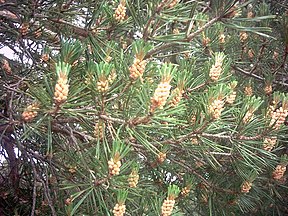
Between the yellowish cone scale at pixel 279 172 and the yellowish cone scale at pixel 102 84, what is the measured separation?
2.47 ft

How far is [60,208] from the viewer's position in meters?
1.26

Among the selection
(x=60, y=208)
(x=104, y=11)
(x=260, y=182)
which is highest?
(x=104, y=11)

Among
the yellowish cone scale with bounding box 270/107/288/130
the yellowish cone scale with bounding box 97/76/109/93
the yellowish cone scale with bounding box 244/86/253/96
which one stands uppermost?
the yellowish cone scale with bounding box 97/76/109/93

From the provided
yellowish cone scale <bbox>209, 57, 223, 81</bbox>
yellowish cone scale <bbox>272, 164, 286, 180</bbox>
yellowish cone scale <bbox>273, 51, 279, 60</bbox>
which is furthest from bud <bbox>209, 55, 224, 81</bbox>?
yellowish cone scale <bbox>273, 51, 279, 60</bbox>

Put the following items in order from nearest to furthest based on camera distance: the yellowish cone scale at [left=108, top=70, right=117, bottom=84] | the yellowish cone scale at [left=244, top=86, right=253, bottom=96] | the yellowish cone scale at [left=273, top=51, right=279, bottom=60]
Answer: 1. the yellowish cone scale at [left=108, top=70, right=117, bottom=84]
2. the yellowish cone scale at [left=244, top=86, right=253, bottom=96]
3. the yellowish cone scale at [left=273, top=51, right=279, bottom=60]

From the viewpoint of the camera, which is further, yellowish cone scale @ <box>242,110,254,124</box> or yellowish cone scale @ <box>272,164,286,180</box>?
yellowish cone scale @ <box>272,164,286,180</box>

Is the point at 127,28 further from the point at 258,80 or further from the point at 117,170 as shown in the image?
the point at 258,80

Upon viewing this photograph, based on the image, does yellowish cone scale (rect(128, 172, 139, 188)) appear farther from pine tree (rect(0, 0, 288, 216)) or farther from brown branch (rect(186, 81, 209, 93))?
brown branch (rect(186, 81, 209, 93))

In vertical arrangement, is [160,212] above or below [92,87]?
below

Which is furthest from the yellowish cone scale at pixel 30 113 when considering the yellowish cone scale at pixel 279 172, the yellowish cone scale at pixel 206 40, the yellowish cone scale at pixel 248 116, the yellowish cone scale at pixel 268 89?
the yellowish cone scale at pixel 268 89

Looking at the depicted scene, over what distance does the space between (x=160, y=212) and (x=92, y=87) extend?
1.14ft

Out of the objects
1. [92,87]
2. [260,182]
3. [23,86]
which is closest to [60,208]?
[23,86]

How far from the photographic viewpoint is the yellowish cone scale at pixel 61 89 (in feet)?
2.51

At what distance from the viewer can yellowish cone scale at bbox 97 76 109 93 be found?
2.68 ft
